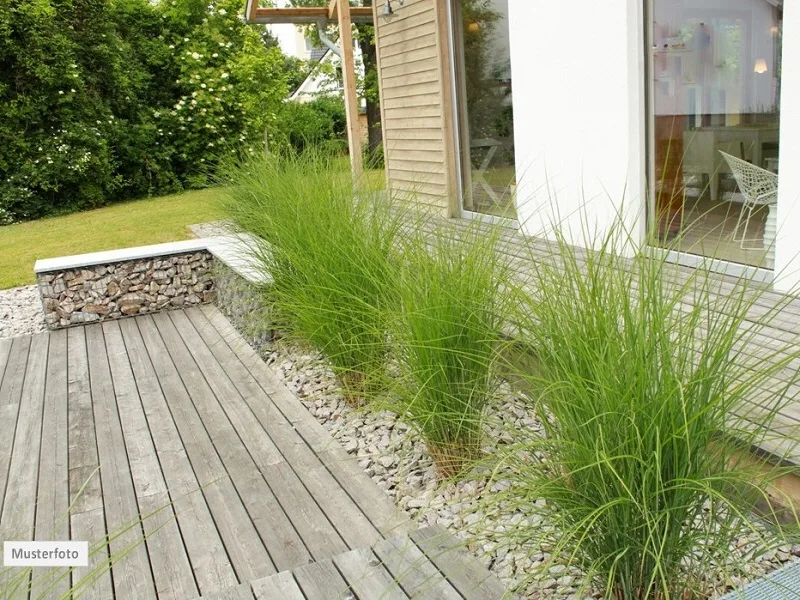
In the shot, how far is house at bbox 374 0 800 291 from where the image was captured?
404 cm

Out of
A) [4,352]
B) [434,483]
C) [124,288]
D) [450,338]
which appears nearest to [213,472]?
[434,483]

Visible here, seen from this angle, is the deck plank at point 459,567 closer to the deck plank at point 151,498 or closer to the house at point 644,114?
the deck plank at point 151,498

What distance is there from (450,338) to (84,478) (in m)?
1.75

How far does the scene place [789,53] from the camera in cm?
374

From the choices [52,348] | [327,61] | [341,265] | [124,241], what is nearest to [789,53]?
[341,265]

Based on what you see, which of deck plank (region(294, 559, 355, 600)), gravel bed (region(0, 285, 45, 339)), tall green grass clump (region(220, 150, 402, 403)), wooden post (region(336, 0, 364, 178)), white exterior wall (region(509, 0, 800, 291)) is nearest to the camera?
deck plank (region(294, 559, 355, 600))

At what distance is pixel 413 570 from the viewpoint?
2119mm

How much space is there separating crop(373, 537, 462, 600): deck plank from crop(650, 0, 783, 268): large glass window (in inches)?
95.3

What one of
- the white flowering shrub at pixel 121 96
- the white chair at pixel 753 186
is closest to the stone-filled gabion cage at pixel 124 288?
the white chair at pixel 753 186

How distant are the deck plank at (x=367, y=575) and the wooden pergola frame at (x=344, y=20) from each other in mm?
5355


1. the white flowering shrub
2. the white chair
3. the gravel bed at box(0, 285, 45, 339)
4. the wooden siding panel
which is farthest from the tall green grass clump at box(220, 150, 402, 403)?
the white flowering shrub

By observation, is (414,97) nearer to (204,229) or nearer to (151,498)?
(204,229)

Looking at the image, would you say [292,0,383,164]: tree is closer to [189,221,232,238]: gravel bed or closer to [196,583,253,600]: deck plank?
[189,221,232,238]: gravel bed

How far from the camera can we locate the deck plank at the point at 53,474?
2424mm
